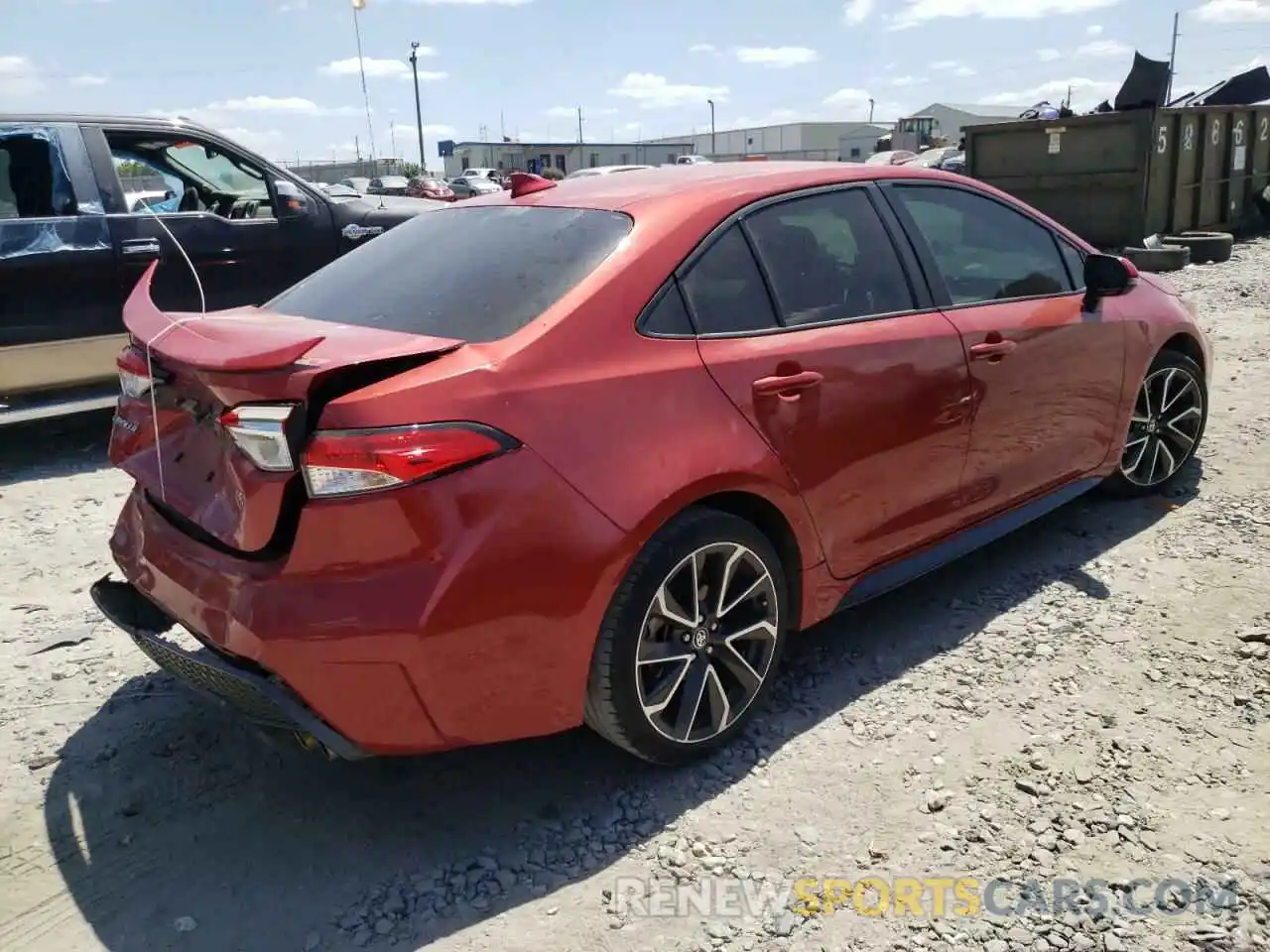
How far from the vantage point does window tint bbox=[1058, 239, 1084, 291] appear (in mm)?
4117

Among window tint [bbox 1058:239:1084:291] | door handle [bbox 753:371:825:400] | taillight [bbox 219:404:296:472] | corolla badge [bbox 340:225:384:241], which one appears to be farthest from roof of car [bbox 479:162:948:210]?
corolla badge [bbox 340:225:384:241]

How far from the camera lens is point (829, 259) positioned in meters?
3.24

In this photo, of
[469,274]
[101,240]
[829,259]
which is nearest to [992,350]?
[829,259]

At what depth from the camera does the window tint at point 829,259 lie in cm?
306

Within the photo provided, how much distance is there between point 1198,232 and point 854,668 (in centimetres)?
1317

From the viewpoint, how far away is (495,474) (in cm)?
229

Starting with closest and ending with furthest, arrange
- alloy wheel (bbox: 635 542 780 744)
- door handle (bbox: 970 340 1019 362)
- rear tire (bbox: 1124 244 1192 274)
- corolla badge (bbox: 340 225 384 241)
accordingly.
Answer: alloy wheel (bbox: 635 542 780 744) < door handle (bbox: 970 340 1019 362) < corolla badge (bbox: 340 225 384 241) < rear tire (bbox: 1124 244 1192 274)

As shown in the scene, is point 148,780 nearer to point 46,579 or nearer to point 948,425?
point 46,579

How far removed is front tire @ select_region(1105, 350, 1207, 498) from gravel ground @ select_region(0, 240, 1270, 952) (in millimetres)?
831

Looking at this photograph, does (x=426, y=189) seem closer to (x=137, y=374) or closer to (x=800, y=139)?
(x=137, y=374)

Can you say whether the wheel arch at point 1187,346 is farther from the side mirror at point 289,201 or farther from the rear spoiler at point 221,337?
the side mirror at point 289,201

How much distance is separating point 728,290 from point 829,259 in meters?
0.51

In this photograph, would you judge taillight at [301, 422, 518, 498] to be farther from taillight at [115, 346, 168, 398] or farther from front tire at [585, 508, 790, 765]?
taillight at [115, 346, 168, 398]

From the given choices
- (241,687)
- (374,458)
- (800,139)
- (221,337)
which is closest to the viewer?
(374,458)
